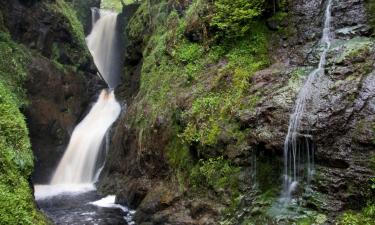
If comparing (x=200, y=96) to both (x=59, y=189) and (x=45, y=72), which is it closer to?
(x=59, y=189)

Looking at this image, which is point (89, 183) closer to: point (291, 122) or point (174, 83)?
point (174, 83)

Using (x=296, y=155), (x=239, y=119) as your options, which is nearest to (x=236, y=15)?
(x=239, y=119)

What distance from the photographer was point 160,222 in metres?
11.1

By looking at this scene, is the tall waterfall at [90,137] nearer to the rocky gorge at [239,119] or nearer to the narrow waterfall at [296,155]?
the rocky gorge at [239,119]

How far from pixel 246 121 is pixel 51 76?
43.1 ft

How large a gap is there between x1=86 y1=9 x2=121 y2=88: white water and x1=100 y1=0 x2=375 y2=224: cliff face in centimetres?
1220

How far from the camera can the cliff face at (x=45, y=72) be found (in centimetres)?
1836

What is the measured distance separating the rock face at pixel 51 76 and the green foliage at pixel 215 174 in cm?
1066

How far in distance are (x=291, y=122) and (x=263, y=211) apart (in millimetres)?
2148

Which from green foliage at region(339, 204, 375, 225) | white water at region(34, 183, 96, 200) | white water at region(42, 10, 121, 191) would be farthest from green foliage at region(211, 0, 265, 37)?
white water at region(42, 10, 121, 191)

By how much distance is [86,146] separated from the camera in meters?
20.1

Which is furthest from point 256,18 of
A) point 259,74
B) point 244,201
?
point 244,201

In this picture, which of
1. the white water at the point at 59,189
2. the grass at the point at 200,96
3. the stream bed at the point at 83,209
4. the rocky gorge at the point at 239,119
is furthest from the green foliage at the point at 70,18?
the stream bed at the point at 83,209

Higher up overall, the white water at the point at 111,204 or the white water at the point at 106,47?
the white water at the point at 106,47
